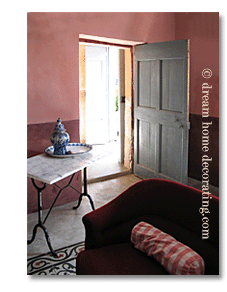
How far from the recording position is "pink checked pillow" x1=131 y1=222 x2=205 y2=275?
180cm

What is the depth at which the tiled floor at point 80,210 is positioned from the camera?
10.3 ft

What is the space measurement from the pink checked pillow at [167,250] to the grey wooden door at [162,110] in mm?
2122

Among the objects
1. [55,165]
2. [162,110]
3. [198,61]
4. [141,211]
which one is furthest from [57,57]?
[141,211]

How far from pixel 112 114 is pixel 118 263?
5261 millimetres

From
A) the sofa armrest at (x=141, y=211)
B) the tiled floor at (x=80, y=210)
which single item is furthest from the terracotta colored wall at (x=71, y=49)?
the sofa armrest at (x=141, y=211)

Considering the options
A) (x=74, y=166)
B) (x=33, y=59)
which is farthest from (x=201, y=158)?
(x=33, y=59)

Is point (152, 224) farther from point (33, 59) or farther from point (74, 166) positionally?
point (33, 59)

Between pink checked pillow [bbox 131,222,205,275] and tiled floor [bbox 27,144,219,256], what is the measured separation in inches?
23.2

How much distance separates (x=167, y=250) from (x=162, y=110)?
2.72 meters

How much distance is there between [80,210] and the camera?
3814 mm

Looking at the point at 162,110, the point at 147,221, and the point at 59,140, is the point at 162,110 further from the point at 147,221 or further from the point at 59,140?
the point at 147,221

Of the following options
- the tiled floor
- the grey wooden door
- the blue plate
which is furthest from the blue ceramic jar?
the grey wooden door

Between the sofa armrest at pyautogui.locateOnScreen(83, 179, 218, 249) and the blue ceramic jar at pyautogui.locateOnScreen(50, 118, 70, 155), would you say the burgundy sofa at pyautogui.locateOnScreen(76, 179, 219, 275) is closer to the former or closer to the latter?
the sofa armrest at pyautogui.locateOnScreen(83, 179, 218, 249)
